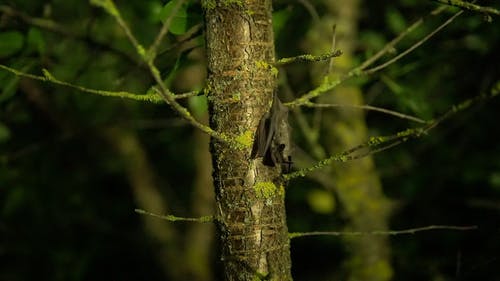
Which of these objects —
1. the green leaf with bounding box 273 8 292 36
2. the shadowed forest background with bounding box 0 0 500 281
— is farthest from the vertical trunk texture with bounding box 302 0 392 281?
the green leaf with bounding box 273 8 292 36

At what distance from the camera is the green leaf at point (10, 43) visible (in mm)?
1746

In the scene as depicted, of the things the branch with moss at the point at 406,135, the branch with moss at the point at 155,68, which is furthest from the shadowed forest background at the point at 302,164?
the branch with moss at the point at 155,68

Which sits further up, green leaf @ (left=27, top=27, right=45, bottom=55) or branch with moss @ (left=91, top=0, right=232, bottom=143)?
green leaf @ (left=27, top=27, right=45, bottom=55)

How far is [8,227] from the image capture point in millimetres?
4164

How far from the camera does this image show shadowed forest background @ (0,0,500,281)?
9.67 feet

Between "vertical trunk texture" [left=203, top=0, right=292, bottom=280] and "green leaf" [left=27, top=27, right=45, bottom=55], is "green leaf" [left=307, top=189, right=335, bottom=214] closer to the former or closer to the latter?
"green leaf" [left=27, top=27, right=45, bottom=55]

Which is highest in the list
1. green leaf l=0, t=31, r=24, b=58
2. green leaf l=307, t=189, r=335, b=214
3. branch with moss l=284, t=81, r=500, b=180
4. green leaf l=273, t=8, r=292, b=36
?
green leaf l=273, t=8, r=292, b=36

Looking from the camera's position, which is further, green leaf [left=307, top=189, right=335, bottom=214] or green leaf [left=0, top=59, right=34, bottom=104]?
green leaf [left=307, top=189, right=335, bottom=214]

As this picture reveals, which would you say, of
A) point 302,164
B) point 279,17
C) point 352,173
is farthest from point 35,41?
point 352,173

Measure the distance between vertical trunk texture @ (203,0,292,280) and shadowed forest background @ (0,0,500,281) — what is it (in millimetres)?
892

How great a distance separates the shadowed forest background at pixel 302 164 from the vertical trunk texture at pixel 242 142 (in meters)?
0.89

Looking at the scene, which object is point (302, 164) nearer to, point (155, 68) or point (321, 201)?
point (321, 201)

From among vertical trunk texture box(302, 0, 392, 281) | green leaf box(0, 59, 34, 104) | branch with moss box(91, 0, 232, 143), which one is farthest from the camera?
vertical trunk texture box(302, 0, 392, 281)

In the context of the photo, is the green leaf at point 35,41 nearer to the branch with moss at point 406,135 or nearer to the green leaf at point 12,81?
the green leaf at point 12,81
